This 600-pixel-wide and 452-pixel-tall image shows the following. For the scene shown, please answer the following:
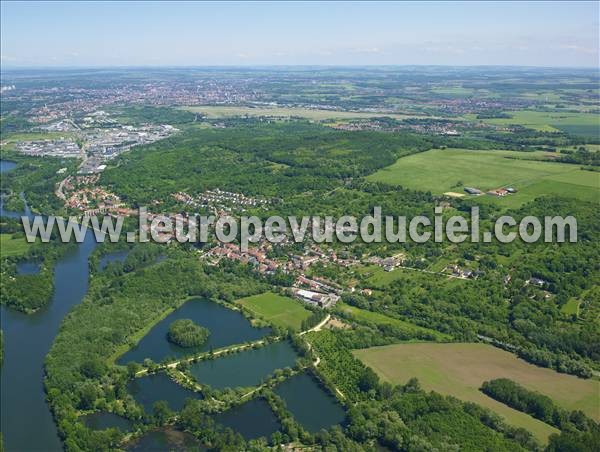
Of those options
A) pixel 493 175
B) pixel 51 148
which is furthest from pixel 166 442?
pixel 51 148

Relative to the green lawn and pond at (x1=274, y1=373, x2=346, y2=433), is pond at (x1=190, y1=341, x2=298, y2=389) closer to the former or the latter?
pond at (x1=274, y1=373, x2=346, y2=433)

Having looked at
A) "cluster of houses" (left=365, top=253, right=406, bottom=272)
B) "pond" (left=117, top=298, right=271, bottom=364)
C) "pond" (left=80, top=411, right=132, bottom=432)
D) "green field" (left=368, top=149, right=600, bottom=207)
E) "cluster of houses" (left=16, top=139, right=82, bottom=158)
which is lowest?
"pond" (left=80, top=411, right=132, bottom=432)

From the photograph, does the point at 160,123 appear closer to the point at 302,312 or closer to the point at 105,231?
the point at 105,231

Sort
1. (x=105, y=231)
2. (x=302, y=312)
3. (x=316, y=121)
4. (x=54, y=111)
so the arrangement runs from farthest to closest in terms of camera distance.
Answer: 1. (x=54, y=111)
2. (x=316, y=121)
3. (x=105, y=231)
4. (x=302, y=312)

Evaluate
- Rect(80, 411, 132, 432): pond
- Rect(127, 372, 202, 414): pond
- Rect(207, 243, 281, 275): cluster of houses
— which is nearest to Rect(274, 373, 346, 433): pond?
Rect(127, 372, 202, 414): pond

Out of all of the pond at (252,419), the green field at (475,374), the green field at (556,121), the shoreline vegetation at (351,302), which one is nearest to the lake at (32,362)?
the shoreline vegetation at (351,302)

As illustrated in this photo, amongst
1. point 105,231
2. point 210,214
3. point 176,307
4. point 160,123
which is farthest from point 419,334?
point 160,123

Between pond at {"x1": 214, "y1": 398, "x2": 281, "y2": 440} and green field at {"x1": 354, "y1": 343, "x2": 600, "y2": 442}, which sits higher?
green field at {"x1": 354, "y1": 343, "x2": 600, "y2": 442}
